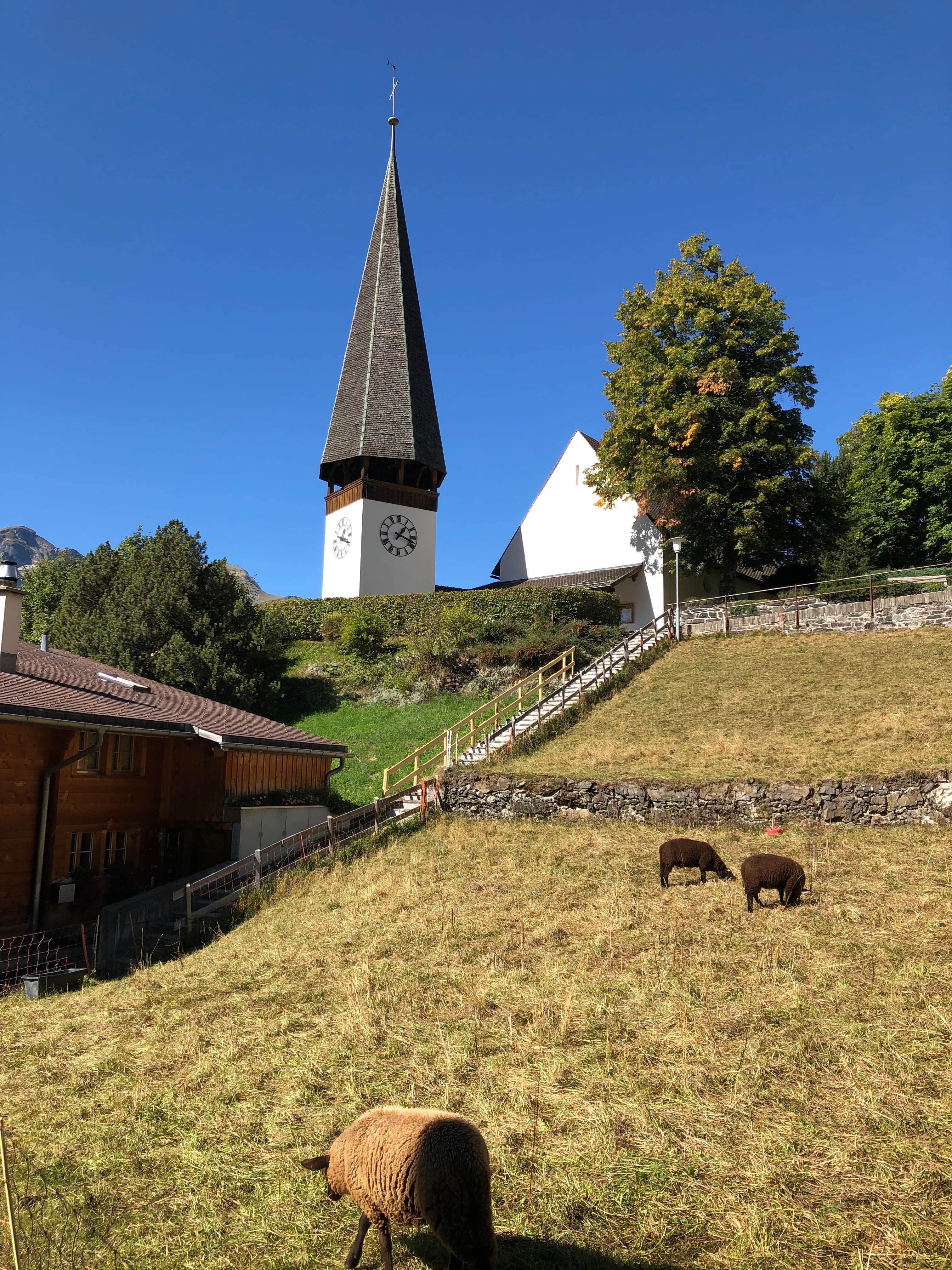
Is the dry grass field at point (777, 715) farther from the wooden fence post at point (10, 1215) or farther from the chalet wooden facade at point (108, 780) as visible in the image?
the wooden fence post at point (10, 1215)

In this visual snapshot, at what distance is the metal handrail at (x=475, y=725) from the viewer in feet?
66.2

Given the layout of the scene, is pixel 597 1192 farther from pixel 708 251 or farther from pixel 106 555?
pixel 708 251

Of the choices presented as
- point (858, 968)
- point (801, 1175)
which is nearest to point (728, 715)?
point (858, 968)

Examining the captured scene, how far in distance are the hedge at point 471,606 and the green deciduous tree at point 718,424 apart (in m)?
4.61

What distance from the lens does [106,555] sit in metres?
32.4

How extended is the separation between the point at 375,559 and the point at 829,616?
71.5 feet

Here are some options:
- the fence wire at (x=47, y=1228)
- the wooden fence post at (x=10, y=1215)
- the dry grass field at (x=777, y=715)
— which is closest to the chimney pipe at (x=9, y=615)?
the fence wire at (x=47, y=1228)

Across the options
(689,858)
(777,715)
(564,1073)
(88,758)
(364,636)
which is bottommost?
(564,1073)

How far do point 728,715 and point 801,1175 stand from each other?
16410mm

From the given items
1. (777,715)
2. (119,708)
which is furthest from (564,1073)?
(777,715)

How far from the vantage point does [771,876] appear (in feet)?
32.0

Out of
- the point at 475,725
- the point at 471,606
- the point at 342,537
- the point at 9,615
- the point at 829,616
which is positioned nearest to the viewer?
the point at 9,615

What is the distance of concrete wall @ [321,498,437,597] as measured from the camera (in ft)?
131

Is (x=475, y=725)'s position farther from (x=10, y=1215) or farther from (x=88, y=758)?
(x=10, y=1215)
